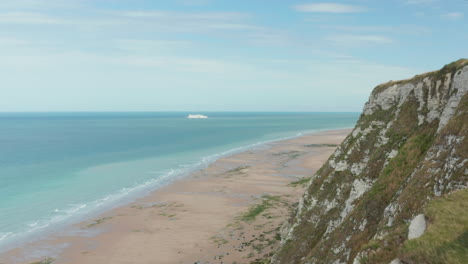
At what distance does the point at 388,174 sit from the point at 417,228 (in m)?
10.2

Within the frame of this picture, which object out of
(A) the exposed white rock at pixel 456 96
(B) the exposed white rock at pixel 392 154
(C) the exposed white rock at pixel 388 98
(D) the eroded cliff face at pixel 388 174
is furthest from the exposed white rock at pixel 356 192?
(C) the exposed white rock at pixel 388 98

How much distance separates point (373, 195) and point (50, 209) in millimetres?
52366

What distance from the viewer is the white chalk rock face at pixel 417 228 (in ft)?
42.2

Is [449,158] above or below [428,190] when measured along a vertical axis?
above

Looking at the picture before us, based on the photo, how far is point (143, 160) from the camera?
107 metres

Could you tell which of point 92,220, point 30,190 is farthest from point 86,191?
point 92,220

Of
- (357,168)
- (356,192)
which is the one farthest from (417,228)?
(357,168)

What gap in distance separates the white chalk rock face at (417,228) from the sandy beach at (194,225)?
23.4 metres

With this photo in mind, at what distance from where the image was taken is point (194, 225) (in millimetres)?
46812

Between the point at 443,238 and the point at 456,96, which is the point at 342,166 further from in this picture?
the point at 443,238

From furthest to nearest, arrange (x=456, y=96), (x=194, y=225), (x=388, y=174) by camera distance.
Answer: (x=194, y=225), (x=388, y=174), (x=456, y=96)

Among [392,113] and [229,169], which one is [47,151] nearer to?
[229,169]

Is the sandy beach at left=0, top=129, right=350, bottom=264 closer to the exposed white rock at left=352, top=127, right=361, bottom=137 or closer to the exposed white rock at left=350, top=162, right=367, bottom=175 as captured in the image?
the exposed white rock at left=350, top=162, right=367, bottom=175

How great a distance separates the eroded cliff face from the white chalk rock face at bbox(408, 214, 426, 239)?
46 millimetres
